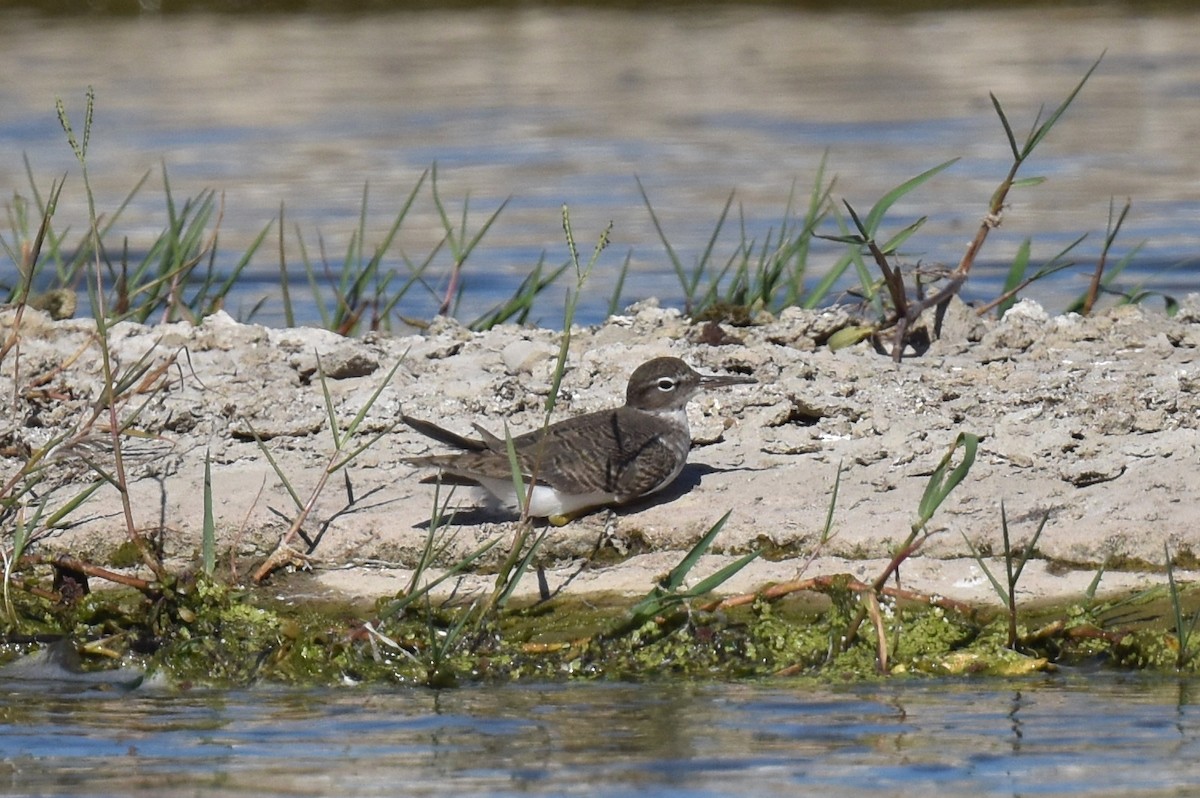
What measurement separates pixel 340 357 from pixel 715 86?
14.0m

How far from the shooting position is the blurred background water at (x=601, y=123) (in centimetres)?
1213

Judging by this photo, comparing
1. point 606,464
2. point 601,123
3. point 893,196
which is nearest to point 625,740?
point 606,464

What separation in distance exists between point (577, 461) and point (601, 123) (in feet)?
40.6

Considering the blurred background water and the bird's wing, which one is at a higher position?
the bird's wing

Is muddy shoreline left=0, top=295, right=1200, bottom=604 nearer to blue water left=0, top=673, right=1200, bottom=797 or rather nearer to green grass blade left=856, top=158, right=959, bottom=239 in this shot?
green grass blade left=856, top=158, right=959, bottom=239

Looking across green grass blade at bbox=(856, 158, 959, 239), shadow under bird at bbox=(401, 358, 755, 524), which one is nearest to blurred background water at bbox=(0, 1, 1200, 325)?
green grass blade at bbox=(856, 158, 959, 239)

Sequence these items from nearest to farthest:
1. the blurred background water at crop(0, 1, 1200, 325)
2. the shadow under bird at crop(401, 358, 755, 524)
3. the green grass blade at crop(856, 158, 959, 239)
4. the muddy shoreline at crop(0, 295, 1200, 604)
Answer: the muddy shoreline at crop(0, 295, 1200, 604), the shadow under bird at crop(401, 358, 755, 524), the green grass blade at crop(856, 158, 959, 239), the blurred background water at crop(0, 1, 1200, 325)

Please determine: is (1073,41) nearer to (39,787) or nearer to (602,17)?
(602,17)

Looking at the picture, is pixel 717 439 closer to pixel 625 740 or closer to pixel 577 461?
pixel 577 461

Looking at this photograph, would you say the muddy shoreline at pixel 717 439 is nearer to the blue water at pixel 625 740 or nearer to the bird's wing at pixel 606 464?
the bird's wing at pixel 606 464

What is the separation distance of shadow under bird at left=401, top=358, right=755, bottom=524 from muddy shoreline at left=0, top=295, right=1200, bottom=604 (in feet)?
0.33

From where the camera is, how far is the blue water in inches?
159

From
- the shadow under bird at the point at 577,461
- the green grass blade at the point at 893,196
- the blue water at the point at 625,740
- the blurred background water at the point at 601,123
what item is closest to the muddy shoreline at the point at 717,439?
the shadow under bird at the point at 577,461

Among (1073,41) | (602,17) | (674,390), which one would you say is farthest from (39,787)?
(602,17)
